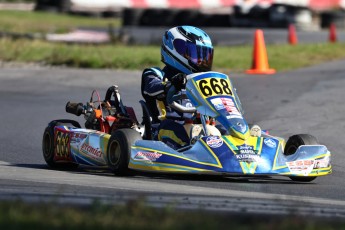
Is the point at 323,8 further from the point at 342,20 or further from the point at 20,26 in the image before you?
the point at 20,26

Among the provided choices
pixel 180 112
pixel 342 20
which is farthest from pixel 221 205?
pixel 342 20

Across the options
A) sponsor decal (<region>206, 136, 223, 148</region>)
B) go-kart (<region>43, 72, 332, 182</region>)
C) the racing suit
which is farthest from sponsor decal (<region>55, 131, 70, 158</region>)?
sponsor decal (<region>206, 136, 223, 148</region>)

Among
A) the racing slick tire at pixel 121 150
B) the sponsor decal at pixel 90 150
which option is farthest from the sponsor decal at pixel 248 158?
the sponsor decal at pixel 90 150

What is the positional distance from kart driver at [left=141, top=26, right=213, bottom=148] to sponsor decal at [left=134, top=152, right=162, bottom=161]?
54cm

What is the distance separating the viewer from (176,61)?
8352mm

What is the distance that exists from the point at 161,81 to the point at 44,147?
1.41m

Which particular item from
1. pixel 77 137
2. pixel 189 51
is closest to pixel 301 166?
pixel 189 51

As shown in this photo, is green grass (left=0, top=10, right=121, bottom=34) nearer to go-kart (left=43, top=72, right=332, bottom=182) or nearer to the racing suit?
the racing suit

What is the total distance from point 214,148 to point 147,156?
0.53m

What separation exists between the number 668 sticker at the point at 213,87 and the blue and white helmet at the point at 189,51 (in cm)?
47

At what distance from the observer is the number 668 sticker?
768cm

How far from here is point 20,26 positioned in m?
28.0

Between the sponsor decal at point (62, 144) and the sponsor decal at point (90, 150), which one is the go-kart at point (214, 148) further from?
the sponsor decal at point (62, 144)

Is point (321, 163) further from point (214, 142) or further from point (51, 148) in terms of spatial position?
point (51, 148)
